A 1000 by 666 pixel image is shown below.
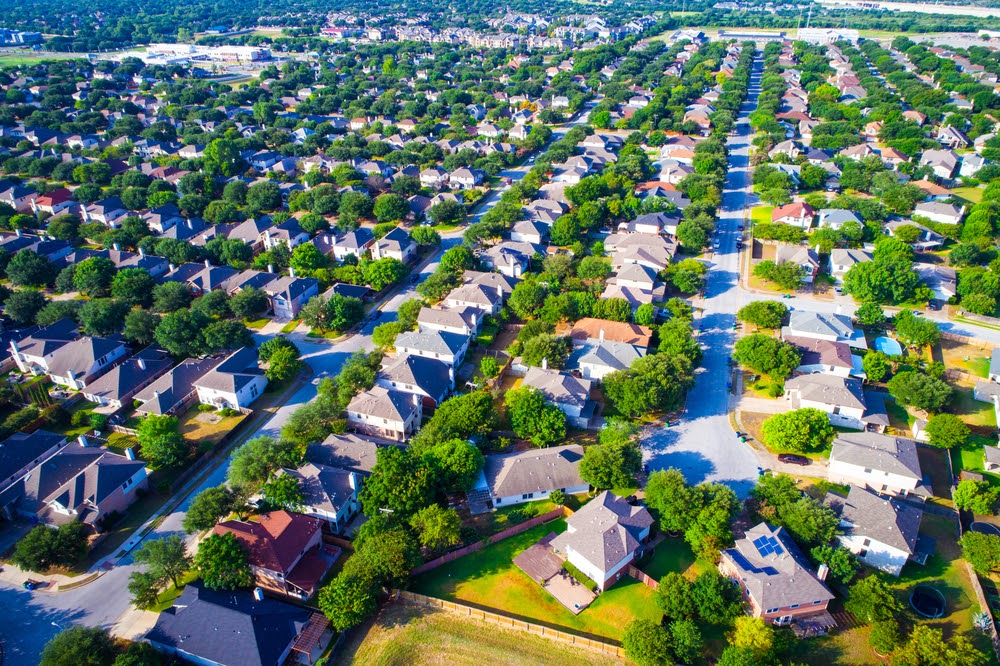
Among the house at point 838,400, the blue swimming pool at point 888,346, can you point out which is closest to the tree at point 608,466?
the house at point 838,400

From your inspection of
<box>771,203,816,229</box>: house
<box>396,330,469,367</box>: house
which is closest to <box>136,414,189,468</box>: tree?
<box>396,330,469,367</box>: house

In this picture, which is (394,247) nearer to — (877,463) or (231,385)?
(231,385)

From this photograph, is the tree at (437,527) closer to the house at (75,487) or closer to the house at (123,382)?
the house at (75,487)

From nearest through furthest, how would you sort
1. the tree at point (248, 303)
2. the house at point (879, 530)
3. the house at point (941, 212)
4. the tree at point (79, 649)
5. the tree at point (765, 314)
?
1. the tree at point (79, 649)
2. the house at point (879, 530)
3. the tree at point (765, 314)
4. the tree at point (248, 303)
5. the house at point (941, 212)

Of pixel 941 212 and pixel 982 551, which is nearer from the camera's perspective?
pixel 982 551

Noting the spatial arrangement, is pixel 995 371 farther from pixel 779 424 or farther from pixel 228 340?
pixel 228 340

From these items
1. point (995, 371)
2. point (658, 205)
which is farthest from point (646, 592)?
point (658, 205)

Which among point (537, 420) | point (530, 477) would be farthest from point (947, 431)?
point (530, 477)

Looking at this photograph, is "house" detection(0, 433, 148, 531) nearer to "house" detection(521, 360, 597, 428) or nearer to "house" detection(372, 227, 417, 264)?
"house" detection(521, 360, 597, 428)
